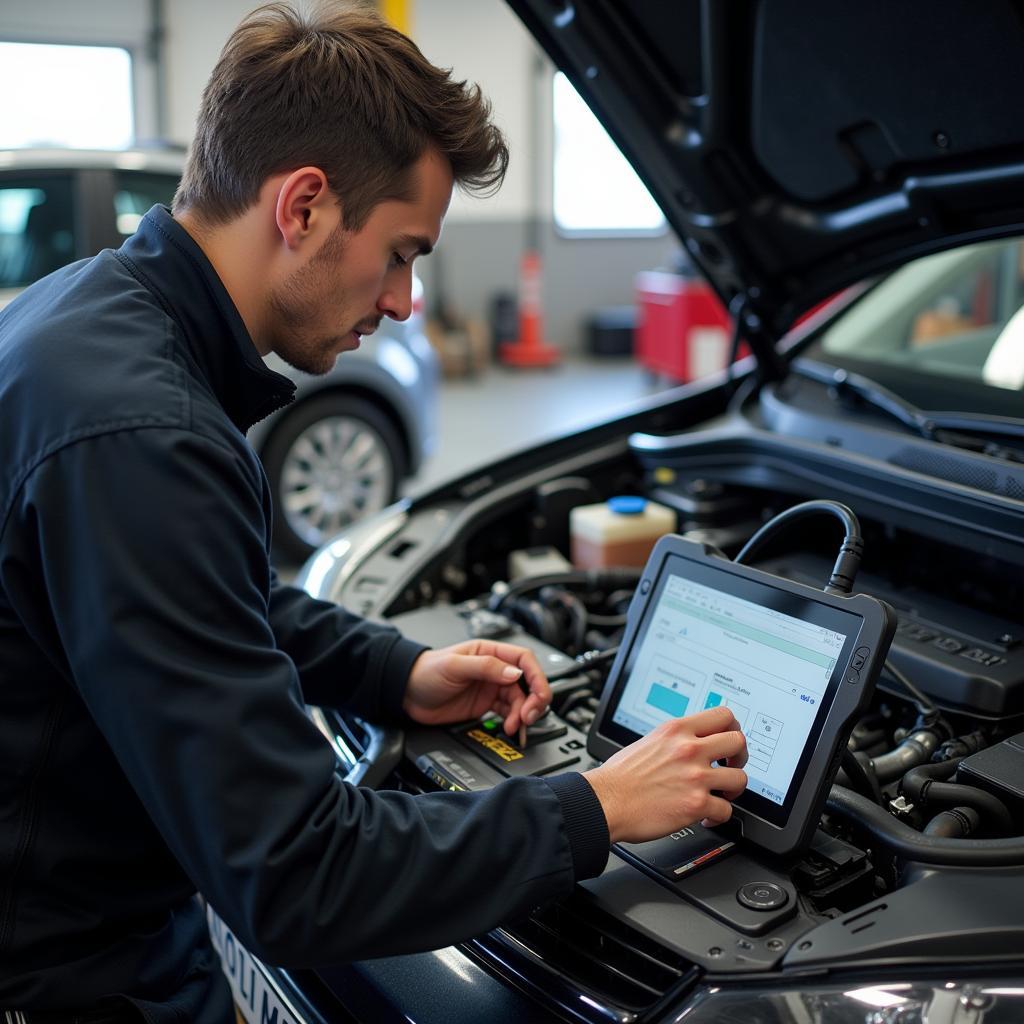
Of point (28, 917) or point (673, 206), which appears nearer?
point (28, 917)

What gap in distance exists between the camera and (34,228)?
3.73 m

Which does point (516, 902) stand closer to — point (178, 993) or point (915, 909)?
point (915, 909)

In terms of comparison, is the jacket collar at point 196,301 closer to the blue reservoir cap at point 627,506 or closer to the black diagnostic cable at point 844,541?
the black diagnostic cable at point 844,541

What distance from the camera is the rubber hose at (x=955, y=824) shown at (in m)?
1.15

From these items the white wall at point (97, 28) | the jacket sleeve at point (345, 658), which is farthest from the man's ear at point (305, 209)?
the white wall at point (97, 28)

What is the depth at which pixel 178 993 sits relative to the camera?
123 cm

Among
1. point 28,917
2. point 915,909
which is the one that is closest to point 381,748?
point 28,917

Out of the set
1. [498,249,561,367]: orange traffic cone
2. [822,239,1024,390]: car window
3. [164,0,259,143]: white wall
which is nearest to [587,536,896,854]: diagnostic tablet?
[822,239,1024,390]: car window

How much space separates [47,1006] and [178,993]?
155 millimetres

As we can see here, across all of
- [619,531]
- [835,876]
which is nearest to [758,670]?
[835,876]

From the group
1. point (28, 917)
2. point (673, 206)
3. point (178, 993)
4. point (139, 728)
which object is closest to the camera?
point (139, 728)

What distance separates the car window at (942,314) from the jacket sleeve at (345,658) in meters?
Answer: 1.17

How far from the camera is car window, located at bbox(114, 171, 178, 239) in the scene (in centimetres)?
383

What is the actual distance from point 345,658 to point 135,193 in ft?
9.58
